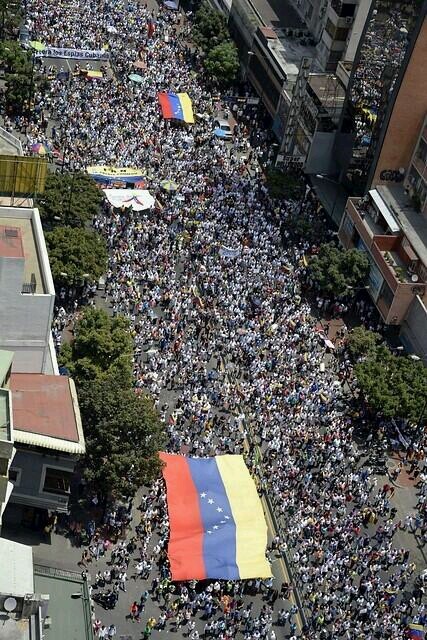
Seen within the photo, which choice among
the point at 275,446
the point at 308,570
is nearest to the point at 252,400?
the point at 275,446

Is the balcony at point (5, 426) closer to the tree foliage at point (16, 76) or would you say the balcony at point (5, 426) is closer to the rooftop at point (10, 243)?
the rooftop at point (10, 243)

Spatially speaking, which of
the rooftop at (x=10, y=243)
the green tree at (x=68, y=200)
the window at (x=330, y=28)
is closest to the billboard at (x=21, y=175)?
the rooftop at (x=10, y=243)

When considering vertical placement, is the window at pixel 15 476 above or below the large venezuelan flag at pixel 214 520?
above

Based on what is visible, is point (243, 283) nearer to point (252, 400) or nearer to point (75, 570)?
point (252, 400)

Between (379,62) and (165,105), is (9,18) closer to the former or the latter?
(165,105)

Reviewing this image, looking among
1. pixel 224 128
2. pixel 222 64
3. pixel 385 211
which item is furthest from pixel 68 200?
pixel 222 64
